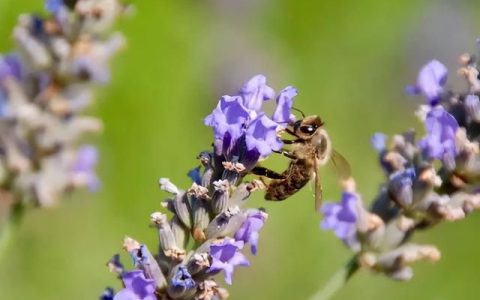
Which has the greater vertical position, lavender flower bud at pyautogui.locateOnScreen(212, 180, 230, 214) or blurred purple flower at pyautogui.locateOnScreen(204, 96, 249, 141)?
blurred purple flower at pyautogui.locateOnScreen(204, 96, 249, 141)

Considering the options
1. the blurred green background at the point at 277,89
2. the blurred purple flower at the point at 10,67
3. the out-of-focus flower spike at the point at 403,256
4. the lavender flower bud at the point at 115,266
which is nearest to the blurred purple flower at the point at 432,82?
the out-of-focus flower spike at the point at 403,256

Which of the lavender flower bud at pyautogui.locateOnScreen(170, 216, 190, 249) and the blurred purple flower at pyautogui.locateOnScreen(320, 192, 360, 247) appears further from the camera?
the blurred purple flower at pyautogui.locateOnScreen(320, 192, 360, 247)

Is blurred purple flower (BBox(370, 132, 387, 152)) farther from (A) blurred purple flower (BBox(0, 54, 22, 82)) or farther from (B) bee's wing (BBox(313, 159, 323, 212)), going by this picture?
(A) blurred purple flower (BBox(0, 54, 22, 82))

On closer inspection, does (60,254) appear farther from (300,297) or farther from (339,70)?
(339,70)

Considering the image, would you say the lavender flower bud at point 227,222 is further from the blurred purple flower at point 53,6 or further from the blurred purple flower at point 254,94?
the blurred purple flower at point 53,6

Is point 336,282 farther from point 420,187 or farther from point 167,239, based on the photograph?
point 167,239

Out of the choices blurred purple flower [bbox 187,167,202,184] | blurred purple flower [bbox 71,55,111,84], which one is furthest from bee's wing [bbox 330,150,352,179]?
blurred purple flower [bbox 187,167,202,184]

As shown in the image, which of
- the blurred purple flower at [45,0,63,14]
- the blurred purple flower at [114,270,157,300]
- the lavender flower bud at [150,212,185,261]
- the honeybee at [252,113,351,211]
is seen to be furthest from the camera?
the blurred purple flower at [45,0,63,14]
